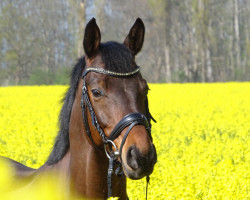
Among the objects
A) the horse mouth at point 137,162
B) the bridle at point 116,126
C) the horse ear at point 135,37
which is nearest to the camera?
the horse mouth at point 137,162

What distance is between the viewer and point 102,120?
7.41ft

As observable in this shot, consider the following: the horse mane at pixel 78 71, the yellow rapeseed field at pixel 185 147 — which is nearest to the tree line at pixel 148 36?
the yellow rapeseed field at pixel 185 147

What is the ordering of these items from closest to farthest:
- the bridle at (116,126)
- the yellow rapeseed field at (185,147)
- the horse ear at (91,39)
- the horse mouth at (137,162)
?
the horse mouth at (137,162) → the bridle at (116,126) → the horse ear at (91,39) → the yellow rapeseed field at (185,147)

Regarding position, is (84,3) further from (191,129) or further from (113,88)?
(113,88)

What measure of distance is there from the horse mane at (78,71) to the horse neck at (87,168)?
0.11 meters

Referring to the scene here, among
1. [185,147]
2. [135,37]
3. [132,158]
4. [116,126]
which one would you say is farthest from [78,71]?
[185,147]

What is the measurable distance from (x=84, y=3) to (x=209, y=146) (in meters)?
18.1

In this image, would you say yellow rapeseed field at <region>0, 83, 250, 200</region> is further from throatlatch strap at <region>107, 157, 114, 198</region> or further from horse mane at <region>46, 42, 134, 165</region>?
throatlatch strap at <region>107, 157, 114, 198</region>

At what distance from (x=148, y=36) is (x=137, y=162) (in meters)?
45.4

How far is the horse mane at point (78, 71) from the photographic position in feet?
7.59

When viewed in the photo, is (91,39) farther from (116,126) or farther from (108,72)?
(116,126)

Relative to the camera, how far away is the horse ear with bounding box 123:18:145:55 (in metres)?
2.51

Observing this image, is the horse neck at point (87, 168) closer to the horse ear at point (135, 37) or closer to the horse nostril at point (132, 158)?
the horse nostril at point (132, 158)

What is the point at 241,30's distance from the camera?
58.0 m
